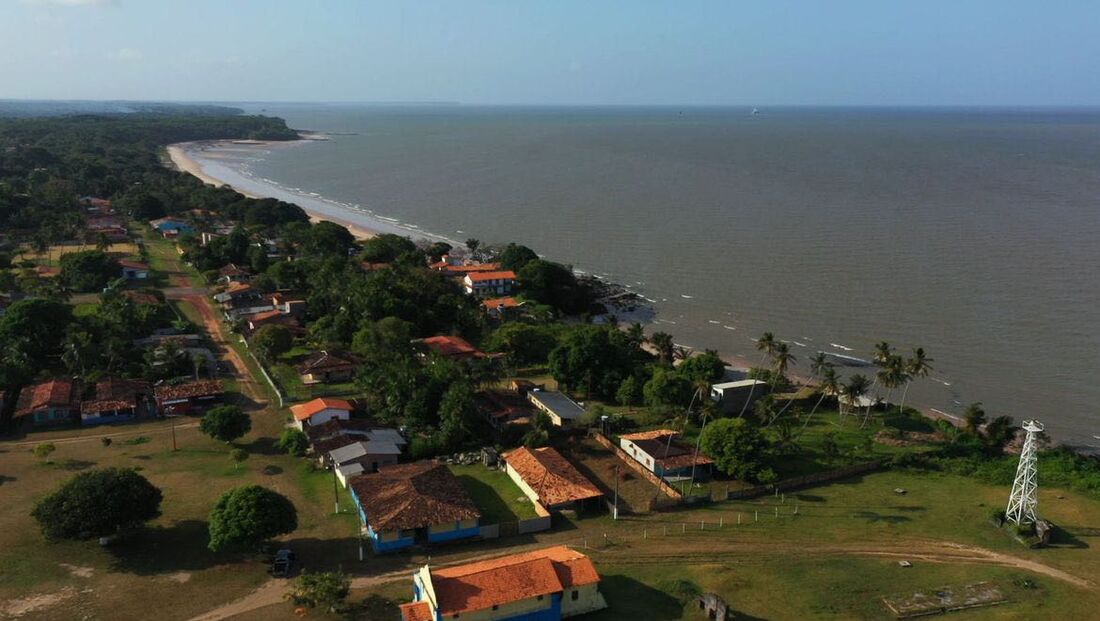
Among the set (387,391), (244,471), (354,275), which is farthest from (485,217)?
(244,471)

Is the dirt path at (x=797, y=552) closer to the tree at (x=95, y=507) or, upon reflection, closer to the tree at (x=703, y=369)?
the tree at (x=95, y=507)

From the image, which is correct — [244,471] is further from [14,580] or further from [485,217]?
[485,217]

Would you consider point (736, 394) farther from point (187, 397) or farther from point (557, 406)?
point (187, 397)

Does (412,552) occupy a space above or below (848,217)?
below

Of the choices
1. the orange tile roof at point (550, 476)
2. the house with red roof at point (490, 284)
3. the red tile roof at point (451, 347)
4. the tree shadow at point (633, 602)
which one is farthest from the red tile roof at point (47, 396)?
the house with red roof at point (490, 284)

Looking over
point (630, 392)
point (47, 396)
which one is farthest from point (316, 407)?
point (630, 392)
